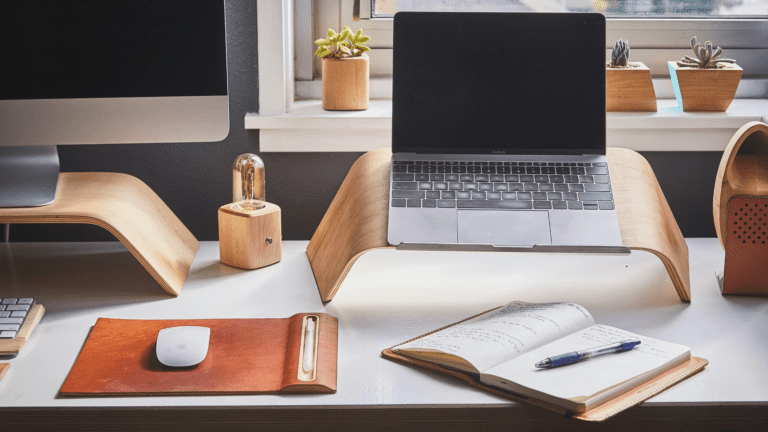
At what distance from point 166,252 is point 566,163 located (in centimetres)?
61

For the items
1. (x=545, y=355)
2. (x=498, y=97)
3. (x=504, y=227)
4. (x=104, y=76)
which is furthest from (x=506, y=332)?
(x=104, y=76)

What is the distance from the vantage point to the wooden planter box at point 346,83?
1232 mm

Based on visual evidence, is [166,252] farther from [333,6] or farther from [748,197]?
[748,197]

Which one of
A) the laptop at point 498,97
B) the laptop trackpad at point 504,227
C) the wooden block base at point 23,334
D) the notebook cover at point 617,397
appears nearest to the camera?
the notebook cover at point 617,397

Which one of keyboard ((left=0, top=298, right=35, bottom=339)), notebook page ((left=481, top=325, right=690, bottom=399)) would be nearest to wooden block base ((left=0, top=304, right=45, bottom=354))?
keyboard ((left=0, top=298, right=35, bottom=339))

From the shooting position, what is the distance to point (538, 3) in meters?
1.36

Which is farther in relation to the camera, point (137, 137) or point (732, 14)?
point (732, 14)

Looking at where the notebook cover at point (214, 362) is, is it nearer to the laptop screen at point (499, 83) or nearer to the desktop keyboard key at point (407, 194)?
the desktop keyboard key at point (407, 194)

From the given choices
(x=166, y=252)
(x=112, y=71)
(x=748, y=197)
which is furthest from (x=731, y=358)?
(x=112, y=71)

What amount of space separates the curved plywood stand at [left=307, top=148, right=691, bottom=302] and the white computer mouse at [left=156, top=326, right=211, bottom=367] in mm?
220

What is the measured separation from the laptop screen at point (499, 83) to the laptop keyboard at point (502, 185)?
40 mm

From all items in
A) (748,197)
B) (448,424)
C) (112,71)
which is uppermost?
(112,71)

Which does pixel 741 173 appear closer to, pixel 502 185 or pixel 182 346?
pixel 502 185

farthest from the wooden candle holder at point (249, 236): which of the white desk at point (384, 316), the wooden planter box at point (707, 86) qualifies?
the wooden planter box at point (707, 86)
